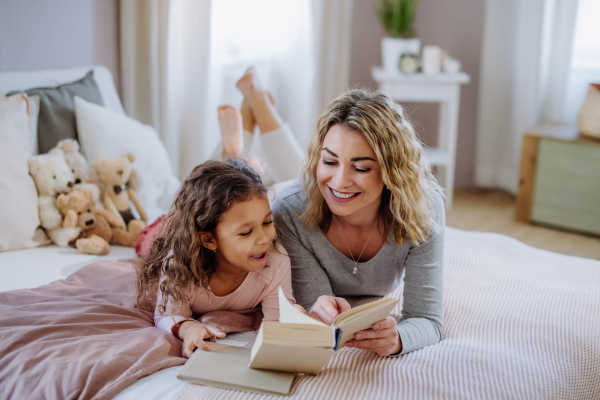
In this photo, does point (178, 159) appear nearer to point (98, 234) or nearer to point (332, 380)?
point (98, 234)

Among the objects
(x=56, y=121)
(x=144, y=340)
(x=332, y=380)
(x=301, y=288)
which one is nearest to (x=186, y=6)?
(x=56, y=121)

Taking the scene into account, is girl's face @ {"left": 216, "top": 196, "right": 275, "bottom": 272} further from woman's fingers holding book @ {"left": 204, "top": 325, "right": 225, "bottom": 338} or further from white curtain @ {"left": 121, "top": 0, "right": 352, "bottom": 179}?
white curtain @ {"left": 121, "top": 0, "right": 352, "bottom": 179}

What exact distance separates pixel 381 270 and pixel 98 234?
89 cm

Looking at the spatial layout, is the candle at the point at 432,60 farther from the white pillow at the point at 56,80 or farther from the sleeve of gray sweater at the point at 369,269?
the sleeve of gray sweater at the point at 369,269

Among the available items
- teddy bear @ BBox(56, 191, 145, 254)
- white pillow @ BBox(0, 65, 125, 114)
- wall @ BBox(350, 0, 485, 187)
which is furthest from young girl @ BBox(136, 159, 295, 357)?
wall @ BBox(350, 0, 485, 187)

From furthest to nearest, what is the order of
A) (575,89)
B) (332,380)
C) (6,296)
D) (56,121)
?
1. (575,89)
2. (56,121)
3. (6,296)
4. (332,380)

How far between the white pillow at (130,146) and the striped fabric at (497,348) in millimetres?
943

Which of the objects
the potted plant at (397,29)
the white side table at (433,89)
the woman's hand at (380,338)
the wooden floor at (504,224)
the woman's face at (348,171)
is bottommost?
the wooden floor at (504,224)

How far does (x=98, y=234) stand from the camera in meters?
1.74

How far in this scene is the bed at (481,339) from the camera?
41.1 inches

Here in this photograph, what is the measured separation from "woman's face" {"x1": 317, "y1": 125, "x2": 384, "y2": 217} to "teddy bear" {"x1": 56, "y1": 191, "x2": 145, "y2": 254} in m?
0.76

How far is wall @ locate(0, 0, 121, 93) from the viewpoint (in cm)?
197

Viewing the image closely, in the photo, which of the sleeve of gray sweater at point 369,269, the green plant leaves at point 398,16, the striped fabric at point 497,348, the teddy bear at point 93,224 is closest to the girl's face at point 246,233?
the sleeve of gray sweater at point 369,269

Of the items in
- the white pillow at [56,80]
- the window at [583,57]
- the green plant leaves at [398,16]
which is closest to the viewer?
the white pillow at [56,80]
